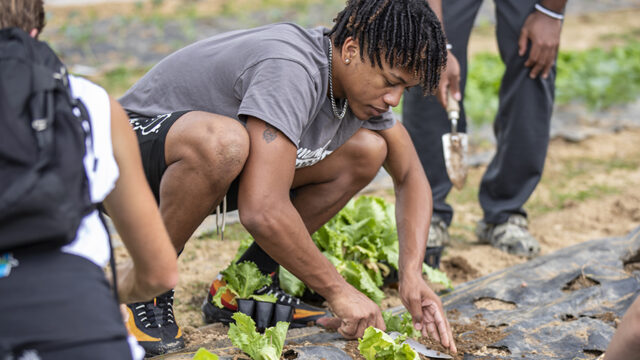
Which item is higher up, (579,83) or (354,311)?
(354,311)

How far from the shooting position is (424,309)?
252 cm

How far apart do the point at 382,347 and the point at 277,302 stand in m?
0.69

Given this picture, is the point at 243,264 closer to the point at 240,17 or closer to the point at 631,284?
the point at 631,284

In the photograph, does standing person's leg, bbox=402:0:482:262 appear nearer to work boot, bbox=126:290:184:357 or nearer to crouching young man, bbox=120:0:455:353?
crouching young man, bbox=120:0:455:353

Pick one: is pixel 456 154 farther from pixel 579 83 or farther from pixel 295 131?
pixel 579 83

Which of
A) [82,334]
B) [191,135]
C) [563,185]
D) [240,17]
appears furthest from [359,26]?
[240,17]

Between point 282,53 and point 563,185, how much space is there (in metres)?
3.34

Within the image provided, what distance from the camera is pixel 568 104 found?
22.6 ft

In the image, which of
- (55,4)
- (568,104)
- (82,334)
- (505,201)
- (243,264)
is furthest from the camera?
(55,4)

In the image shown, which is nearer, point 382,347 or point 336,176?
point 382,347

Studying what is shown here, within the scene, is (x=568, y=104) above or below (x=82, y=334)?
below

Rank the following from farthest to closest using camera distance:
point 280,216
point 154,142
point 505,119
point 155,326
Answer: point 505,119 < point 155,326 < point 154,142 < point 280,216

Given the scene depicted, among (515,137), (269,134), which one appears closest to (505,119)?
(515,137)

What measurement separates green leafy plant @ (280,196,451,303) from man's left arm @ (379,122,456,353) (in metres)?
0.34
